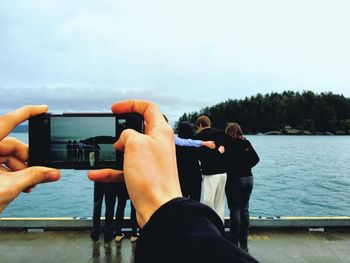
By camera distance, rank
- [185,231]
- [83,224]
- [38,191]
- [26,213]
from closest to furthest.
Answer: [185,231]
[83,224]
[26,213]
[38,191]

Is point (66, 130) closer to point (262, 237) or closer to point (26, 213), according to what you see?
point (262, 237)

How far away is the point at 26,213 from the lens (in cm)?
2025

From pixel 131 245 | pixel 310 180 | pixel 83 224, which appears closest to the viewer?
pixel 131 245

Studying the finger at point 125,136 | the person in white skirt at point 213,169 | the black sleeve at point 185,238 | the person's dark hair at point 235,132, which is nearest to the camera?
the black sleeve at point 185,238

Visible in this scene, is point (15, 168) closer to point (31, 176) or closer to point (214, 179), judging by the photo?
point (31, 176)

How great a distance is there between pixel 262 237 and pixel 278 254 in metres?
0.78

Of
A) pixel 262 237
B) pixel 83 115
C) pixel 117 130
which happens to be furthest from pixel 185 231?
pixel 262 237

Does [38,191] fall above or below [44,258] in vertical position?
below

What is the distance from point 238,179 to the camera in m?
6.11

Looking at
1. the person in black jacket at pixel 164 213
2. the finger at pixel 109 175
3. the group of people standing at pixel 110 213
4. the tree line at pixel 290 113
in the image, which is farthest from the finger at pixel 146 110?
the tree line at pixel 290 113

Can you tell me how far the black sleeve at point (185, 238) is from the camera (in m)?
0.88

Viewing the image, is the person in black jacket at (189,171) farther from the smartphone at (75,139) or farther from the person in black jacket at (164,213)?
the person in black jacket at (164,213)

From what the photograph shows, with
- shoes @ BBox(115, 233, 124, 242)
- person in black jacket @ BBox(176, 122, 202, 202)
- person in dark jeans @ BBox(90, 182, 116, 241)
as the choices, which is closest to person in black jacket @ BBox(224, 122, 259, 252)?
person in black jacket @ BBox(176, 122, 202, 202)

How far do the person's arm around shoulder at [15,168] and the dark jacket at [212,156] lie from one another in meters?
4.09
